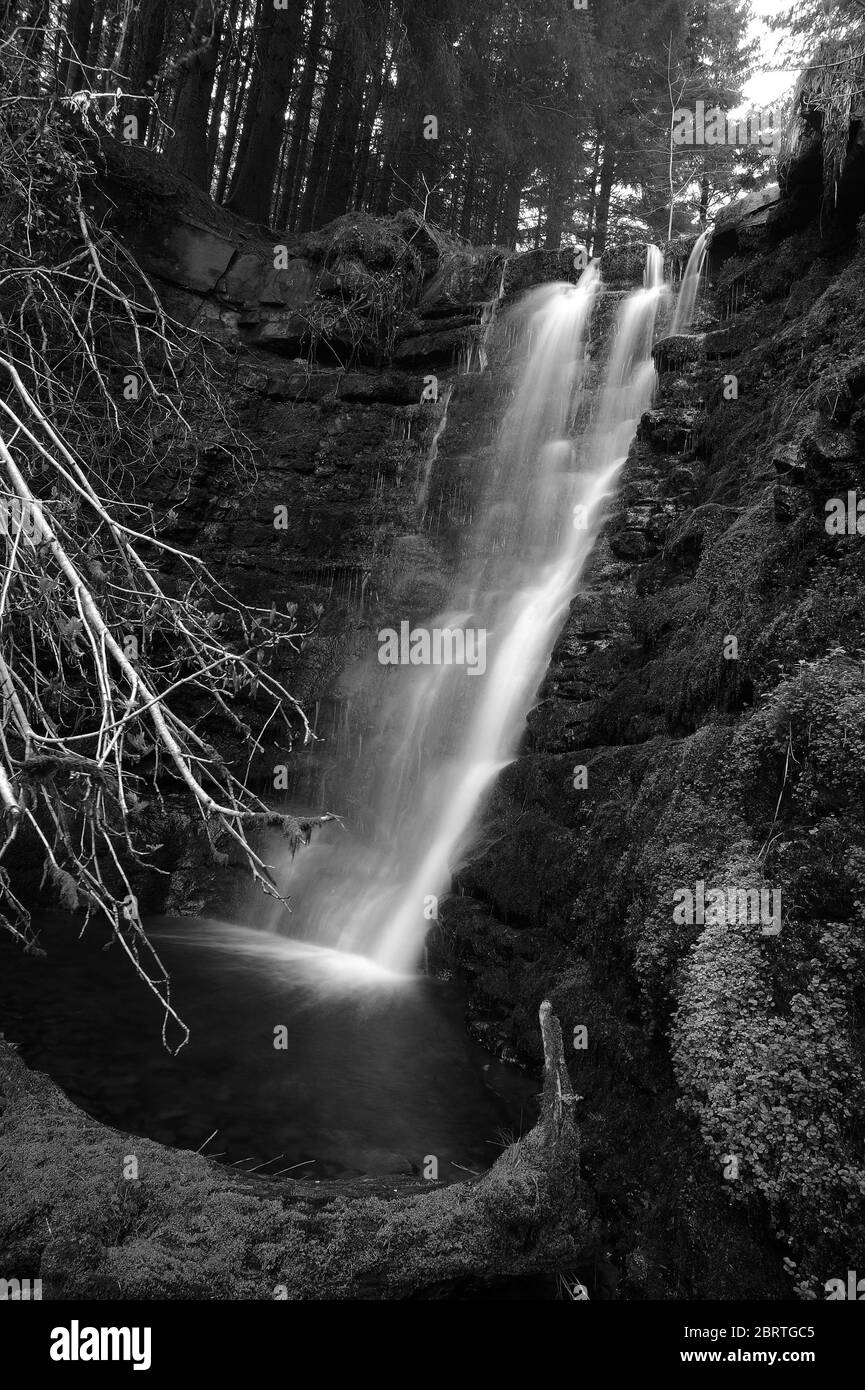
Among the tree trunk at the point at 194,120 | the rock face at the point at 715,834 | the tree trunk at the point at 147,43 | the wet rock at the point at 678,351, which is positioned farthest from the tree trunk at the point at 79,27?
the rock face at the point at 715,834

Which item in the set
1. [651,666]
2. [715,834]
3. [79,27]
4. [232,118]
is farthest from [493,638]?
[232,118]

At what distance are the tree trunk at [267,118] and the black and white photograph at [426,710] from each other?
0.07 meters

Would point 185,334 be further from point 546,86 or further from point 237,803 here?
point 237,803

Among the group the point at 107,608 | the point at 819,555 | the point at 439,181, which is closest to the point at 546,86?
the point at 439,181

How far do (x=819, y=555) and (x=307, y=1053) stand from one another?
14.5 ft

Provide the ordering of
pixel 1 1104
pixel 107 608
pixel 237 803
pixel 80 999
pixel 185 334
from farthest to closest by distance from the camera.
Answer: pixel 185 334, pixel 80 999, pixel 107 608, pixel 1 1104, pixel 237 803

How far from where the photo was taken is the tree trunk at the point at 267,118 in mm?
12828

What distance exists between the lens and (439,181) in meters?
15.5

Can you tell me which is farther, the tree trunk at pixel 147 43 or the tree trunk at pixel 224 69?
the tree trunk at pixel 224 69

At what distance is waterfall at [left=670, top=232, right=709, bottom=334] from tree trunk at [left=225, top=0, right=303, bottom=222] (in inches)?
276

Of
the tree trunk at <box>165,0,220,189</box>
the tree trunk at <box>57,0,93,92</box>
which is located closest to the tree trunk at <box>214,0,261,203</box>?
the tree trunk at <box>165,0,220,189</box>

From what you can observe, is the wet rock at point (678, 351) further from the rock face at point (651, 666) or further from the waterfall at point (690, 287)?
the waterfall at point (690, 287)

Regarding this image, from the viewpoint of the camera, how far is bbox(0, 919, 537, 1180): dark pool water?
4.21m

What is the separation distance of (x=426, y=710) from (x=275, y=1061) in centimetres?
434
